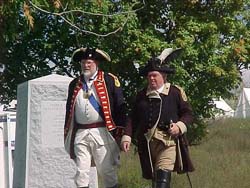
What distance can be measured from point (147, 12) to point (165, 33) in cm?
47

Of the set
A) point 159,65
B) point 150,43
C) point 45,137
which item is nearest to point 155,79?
point 159,65

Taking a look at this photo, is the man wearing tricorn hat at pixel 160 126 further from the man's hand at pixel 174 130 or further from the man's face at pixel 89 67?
the man's face at pixel 89 67

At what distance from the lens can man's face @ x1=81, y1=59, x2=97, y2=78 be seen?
7.48 m

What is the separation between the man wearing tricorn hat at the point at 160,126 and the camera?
23.6 feet

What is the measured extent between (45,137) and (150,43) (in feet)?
10.2

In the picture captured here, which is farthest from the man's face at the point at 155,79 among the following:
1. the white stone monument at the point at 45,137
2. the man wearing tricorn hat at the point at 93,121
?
the white stone monument at the point at 45,137

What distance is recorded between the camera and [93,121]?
747cm

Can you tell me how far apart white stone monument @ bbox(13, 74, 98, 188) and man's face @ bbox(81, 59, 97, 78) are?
71.9 inches

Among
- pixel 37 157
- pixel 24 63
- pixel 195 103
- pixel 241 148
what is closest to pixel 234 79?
pixel 195 103

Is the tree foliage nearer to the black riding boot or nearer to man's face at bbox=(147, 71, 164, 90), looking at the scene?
man's face at bbox=(147, 71, 164, 90)

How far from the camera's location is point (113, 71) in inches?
487

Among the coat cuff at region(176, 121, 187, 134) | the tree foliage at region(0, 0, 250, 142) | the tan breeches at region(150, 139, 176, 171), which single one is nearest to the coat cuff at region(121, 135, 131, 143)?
the tan breeches at region(150, 139, 176, 171)

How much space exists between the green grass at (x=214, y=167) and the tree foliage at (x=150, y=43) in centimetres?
129

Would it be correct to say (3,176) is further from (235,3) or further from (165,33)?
(235,3)
